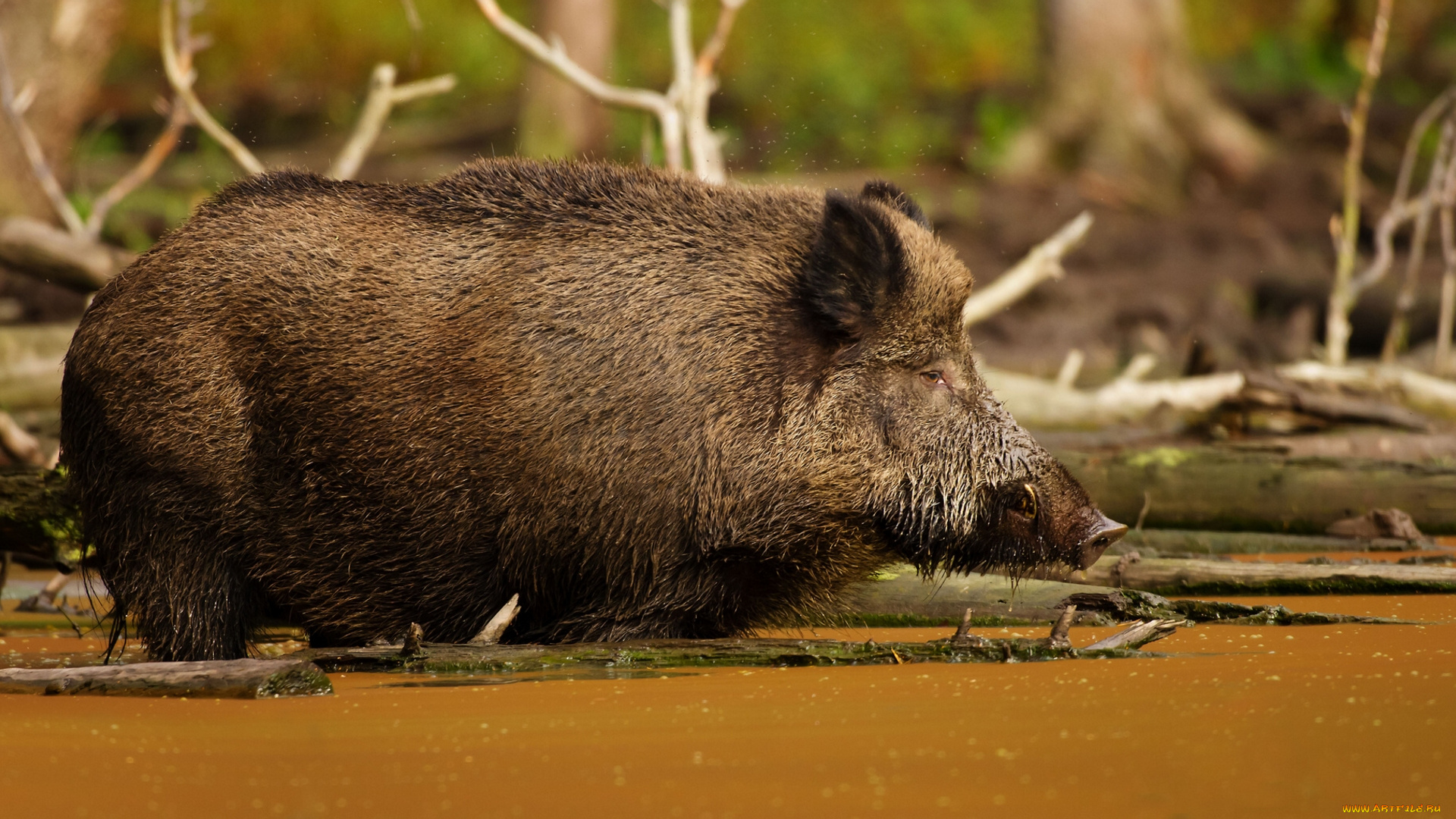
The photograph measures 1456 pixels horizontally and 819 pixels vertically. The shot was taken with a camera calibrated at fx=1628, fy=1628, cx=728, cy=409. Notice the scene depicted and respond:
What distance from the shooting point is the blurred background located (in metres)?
14.3

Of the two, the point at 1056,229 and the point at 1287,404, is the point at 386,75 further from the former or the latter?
the point at 1056,229

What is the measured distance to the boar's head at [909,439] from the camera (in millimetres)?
5066

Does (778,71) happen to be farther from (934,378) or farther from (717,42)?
(934,378)

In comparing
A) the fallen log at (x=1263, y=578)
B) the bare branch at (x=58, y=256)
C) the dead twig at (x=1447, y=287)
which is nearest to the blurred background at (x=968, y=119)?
the bare branch at (x=58, y=256)

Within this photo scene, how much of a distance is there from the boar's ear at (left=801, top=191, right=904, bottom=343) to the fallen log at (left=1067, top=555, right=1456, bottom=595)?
1.25 meters

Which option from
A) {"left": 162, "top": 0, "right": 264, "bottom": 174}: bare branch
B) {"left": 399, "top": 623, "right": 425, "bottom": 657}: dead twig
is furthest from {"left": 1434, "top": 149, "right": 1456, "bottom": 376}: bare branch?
{"left": 399, "top": 623, "right": 425, "bottom": 657}: dead twig

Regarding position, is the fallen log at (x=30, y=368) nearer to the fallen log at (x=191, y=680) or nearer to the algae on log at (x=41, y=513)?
the algae on log at (x=41, y=513)

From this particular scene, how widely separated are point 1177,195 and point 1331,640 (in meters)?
15.3

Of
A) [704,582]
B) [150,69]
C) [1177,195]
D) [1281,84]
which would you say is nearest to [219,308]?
[704,582]

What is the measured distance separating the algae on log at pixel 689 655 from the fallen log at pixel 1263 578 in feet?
3.76

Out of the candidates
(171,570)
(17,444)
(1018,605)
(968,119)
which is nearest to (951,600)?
(1018,605)

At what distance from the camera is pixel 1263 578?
18.0 ft

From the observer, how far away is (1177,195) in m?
19.1

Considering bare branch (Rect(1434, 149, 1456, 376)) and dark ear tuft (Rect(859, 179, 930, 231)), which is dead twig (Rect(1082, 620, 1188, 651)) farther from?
bare branch (Rect(1434, 149, 1456, 376))
